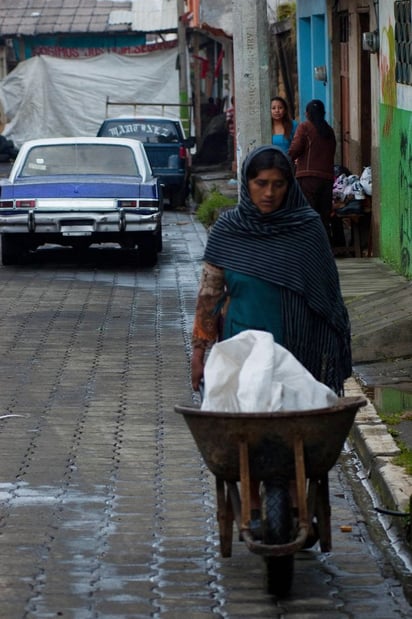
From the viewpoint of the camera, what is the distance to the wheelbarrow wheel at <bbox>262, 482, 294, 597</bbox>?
5203 mm

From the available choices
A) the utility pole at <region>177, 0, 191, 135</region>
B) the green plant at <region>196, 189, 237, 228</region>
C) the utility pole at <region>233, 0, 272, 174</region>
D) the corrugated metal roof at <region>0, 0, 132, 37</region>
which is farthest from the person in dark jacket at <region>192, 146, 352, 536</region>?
the corrugated metal roof at <region>0, 0, 132, 37</region>

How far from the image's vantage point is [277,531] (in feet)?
17.0

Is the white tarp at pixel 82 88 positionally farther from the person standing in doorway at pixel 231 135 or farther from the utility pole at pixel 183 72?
the person standing in doorway at pixel 231 135

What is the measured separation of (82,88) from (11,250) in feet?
74.4

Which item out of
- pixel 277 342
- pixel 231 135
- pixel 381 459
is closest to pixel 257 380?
pixel 277 342

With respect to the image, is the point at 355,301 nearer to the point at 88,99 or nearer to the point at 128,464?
the point at 128,464

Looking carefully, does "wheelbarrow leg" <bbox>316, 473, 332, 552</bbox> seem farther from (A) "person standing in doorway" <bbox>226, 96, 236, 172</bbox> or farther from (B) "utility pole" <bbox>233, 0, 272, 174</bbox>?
(A) "person standing in doorway" <bbox>226, 96, 236, 172</bbox>

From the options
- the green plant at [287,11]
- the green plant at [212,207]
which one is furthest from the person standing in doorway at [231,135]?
the green plant at [212,207]

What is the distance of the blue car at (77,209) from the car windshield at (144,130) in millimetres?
9366

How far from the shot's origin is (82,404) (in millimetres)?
9594

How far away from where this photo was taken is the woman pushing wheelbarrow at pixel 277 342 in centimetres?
524

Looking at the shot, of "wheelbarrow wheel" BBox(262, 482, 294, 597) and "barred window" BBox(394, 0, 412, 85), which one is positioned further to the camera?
"barred window" BBox(394, 0, 412, 85)

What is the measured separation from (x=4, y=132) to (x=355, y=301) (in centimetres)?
2990

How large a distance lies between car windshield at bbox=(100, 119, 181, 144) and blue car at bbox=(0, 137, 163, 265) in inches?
369
